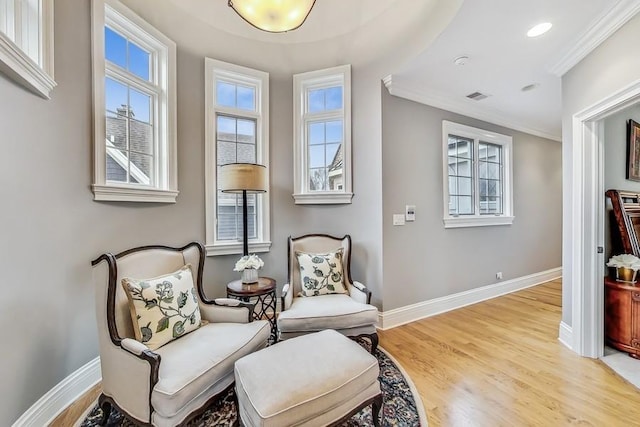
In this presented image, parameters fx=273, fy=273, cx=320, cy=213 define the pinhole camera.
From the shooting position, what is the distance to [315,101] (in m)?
3.20

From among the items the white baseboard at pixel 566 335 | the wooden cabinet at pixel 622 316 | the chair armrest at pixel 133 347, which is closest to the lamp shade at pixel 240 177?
the chair armrest at pixel 133 347

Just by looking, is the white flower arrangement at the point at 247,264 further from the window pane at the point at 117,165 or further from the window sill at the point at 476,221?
the window sill at the point at 476,221

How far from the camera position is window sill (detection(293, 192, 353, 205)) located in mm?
3000

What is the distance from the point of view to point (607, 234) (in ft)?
8.27

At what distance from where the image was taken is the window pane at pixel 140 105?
7.85 ft

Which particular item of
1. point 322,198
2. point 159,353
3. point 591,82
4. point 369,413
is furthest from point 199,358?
point 591,82

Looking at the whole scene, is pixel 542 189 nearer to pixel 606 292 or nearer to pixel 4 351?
pixel 606 292

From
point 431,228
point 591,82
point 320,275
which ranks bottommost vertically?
point 320,275

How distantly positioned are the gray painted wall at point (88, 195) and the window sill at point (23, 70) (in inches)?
2.2

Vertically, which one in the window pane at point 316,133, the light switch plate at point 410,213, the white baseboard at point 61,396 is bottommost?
the white baseboard at point 61,396

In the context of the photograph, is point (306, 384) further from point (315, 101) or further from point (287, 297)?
point (315, 101)

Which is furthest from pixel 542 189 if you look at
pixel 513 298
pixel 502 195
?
pixel 513 298

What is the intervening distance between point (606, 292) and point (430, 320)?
1.53 metres

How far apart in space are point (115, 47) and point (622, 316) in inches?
187
